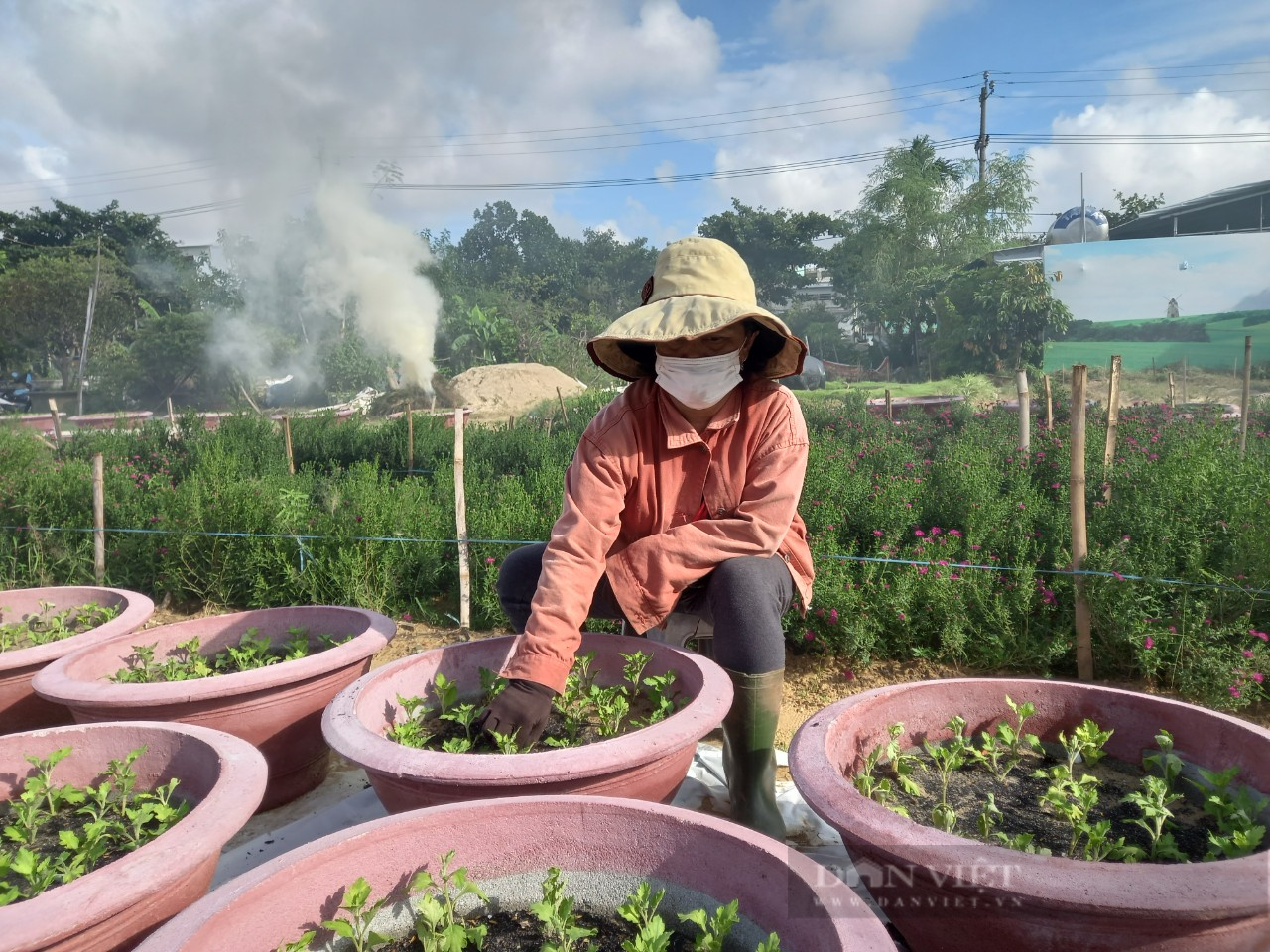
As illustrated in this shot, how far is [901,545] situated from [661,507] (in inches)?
98.0

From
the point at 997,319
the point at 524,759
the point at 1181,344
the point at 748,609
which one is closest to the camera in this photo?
the point at 524,759

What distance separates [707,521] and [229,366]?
106 ft

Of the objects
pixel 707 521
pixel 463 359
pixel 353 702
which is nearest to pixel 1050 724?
pixel 707 521

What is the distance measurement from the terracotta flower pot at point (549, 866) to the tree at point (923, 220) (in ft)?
89.8

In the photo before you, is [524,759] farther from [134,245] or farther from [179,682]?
[134,245]

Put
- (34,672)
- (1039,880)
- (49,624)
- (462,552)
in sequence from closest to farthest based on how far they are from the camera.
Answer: (1039,880)
(34,672)
(49,624)
(462,552)

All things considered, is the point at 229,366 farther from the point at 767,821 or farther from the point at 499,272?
the point at 767,821

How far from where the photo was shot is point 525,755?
1450 millimetres

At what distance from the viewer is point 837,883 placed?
3.43 feet

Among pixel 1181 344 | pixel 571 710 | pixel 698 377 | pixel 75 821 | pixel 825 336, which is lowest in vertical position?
pixel 75 821

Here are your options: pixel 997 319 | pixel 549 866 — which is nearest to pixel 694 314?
pixel 549 866

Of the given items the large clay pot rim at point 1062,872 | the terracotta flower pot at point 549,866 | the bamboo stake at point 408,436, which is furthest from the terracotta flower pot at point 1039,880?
the bamboo stake at point 408,436

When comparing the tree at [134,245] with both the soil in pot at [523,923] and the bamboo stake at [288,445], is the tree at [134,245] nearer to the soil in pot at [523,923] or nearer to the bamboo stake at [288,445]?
the bamboo stake at [288,445]

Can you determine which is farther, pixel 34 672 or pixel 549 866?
pixel 34 672
